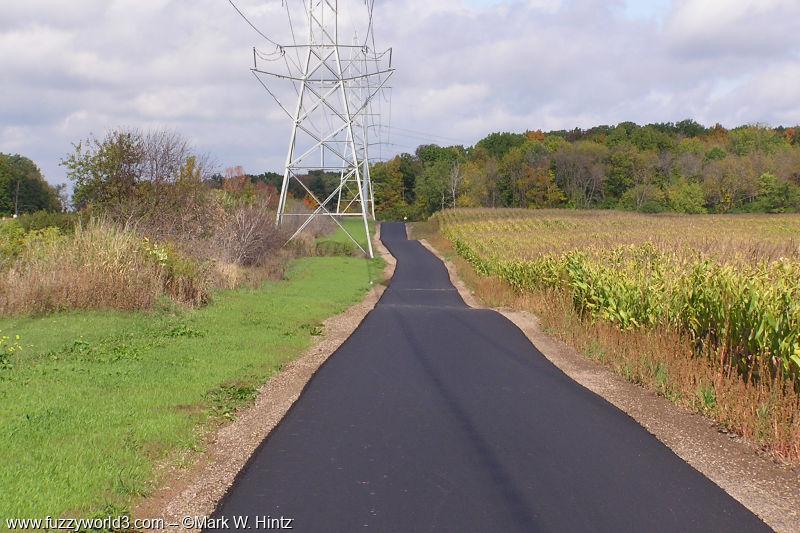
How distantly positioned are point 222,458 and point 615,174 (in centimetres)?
10629

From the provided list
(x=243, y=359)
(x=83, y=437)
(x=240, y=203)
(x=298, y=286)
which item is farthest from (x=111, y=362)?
(x=240, y=203)

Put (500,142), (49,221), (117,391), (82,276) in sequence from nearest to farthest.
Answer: (117,391) → (82,276) → (49,221) → (500,142)

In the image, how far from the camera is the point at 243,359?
41.4ft

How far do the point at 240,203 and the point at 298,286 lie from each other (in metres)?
11.2

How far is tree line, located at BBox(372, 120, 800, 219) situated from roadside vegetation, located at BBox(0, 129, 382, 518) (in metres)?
70.2

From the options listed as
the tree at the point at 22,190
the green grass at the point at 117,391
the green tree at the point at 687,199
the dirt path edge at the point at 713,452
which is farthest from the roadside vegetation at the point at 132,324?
the green tree at the point at 687,199

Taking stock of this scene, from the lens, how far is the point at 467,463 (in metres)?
7.24

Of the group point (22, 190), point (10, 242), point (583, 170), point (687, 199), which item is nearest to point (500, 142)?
point (583, 170)

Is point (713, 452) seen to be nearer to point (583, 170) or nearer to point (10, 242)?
point (10, 242)

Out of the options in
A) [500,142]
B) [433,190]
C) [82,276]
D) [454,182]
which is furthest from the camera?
[500,142]

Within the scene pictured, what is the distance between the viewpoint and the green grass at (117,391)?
20.4 feet

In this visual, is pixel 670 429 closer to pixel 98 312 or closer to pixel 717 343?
pixel 717 343

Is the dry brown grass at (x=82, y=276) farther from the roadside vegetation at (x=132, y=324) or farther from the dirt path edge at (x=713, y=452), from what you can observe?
the dirt path edge at (x=713, y=452)

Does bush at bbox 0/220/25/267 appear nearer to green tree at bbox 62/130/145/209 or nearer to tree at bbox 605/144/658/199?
green tree at bbox 62/130/145/209
